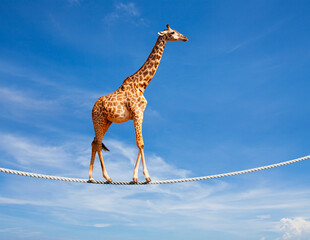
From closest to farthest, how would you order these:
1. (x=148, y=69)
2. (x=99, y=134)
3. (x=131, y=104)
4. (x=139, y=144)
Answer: (x=139, y=144), (x=131, y=104), (x=99, y=134), (x=148, y=69)

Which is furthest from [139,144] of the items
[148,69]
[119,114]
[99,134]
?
[148,69]

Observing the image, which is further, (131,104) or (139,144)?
(131,104)

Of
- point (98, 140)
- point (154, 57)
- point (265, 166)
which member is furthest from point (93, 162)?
point (265, 166)

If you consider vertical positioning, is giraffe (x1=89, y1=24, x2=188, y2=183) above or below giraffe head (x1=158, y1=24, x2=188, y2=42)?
below

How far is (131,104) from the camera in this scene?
5.55 meters

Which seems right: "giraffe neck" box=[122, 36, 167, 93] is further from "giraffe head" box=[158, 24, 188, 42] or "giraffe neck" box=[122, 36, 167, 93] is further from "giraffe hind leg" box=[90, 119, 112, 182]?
"giraffe hind leg" box=[90, 119, 112, 182]

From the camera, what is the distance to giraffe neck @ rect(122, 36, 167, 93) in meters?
5.87

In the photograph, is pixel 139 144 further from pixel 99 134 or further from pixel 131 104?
pixel 99 134

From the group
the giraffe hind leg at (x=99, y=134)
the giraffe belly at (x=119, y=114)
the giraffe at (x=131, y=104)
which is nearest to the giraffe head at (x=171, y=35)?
the giraffe at (x=131, y=104)

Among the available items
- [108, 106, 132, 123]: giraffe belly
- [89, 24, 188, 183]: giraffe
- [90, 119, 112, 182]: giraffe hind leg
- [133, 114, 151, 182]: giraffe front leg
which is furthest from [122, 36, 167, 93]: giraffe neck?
[90, 119, 112, 182]: giraffe hind leg

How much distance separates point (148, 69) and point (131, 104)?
2.65ft

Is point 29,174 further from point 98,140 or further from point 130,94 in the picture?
point 130,94

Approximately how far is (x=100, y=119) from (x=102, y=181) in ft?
3.58

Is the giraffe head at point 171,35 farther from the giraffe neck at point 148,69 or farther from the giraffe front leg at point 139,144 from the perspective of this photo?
the giraffe front leg at point 139,144
